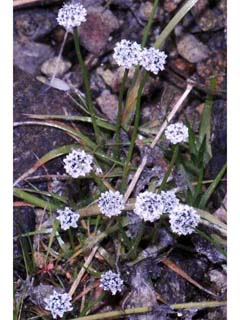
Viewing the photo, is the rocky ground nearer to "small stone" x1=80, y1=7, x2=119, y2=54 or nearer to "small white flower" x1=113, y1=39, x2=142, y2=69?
"small stone" x1=80, y1=7, x2=119, y2=54

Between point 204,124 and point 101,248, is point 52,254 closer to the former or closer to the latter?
point 101,248

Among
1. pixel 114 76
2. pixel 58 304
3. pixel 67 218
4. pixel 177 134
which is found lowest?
pixel 58 304

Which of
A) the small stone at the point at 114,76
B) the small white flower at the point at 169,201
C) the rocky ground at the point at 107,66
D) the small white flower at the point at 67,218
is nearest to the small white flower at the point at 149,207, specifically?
the small white flower at the point at 169,201

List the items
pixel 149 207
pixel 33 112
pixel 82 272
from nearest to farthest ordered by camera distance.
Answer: pixel 149 207, pixel 82 272, pixel 33 112

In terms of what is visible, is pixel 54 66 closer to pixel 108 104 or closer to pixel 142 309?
pixel 108 104

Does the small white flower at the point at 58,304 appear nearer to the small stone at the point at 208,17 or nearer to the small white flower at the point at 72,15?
the small white flower at the point at 72,15

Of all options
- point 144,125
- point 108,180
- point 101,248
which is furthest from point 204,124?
point 101,248

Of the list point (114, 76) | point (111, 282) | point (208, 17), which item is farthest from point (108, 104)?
point (111, 282)
